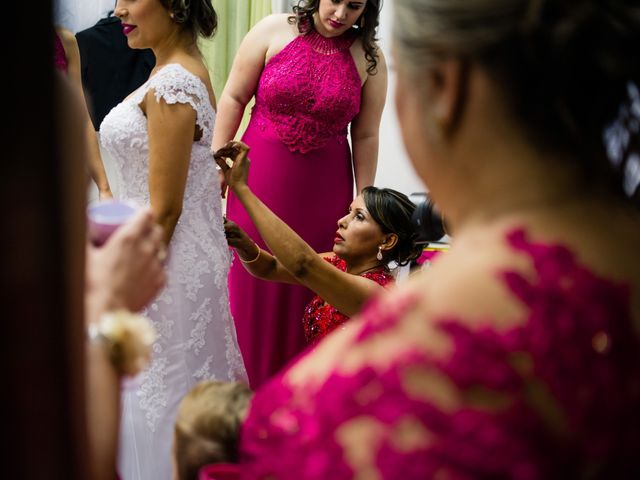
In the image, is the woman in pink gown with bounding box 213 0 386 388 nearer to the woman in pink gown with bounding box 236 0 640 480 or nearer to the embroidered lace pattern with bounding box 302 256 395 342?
the embroidered lace pattern with bounding box 302 256 395 342

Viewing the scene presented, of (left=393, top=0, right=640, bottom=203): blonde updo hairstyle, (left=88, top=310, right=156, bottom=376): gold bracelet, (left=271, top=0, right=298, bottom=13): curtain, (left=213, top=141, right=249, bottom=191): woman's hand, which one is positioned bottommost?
(left=213, top=141, right=249, bottom=191): woman's hand

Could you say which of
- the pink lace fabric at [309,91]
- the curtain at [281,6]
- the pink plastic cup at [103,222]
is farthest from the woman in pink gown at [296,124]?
the pink plastic cup at [103,222]

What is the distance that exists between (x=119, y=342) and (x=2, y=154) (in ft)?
1.26

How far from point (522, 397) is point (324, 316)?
5.65 feet

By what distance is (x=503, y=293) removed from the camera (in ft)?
2.33

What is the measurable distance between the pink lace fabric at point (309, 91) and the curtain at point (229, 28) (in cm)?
134

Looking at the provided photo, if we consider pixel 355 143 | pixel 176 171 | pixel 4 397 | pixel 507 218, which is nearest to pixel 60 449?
pixel 4 397

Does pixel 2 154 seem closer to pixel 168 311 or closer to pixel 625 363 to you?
pixel 625 363

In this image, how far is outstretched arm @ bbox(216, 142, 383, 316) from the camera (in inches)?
76.4

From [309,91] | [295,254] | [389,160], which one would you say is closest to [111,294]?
[295,254]

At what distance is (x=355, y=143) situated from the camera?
2898mm

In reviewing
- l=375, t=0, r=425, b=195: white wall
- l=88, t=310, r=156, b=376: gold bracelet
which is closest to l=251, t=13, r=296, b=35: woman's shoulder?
l=375, t=0, r=425, b=195: white wall

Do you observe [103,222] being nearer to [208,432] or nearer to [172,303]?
[208,432]

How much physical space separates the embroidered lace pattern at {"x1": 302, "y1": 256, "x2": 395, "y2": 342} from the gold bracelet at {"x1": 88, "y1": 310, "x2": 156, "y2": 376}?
1.56 metres
